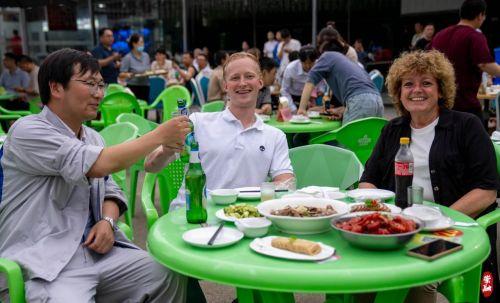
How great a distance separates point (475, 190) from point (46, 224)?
66.1 inches

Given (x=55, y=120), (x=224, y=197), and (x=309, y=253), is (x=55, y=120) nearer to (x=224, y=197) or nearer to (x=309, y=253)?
(x=224, y=197)

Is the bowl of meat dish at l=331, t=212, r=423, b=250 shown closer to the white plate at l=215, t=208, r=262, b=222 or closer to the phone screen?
the phone screen

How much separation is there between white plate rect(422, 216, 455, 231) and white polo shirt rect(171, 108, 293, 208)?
0.96m

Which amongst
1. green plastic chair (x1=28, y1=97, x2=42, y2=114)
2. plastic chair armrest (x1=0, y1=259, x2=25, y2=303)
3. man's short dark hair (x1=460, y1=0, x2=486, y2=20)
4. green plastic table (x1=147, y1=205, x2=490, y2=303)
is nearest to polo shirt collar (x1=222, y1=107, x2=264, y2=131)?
green plastic table (x1=147, y1=205, x2=490, y2=303)

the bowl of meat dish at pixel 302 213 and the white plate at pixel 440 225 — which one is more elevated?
the bowl of meat dish at pixel 302 213

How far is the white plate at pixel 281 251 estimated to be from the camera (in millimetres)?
1426

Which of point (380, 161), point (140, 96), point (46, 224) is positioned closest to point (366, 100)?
point (380, 161)

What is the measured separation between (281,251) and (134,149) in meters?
0.69

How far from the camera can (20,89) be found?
8547 mm

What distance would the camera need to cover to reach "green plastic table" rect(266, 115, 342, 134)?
4328 millimetres

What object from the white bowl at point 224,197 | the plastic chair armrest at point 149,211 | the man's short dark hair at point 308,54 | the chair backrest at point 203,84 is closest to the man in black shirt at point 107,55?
the chair backrest at point 203,84

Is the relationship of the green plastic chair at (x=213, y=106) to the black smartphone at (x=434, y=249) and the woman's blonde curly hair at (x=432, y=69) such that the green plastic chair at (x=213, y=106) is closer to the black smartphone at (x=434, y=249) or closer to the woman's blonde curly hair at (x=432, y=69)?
the woman's blonde curly hair at (x=432, y=69)

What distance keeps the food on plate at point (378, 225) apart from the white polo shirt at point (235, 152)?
3.23 feet

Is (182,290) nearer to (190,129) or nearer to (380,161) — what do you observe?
(190,129)
